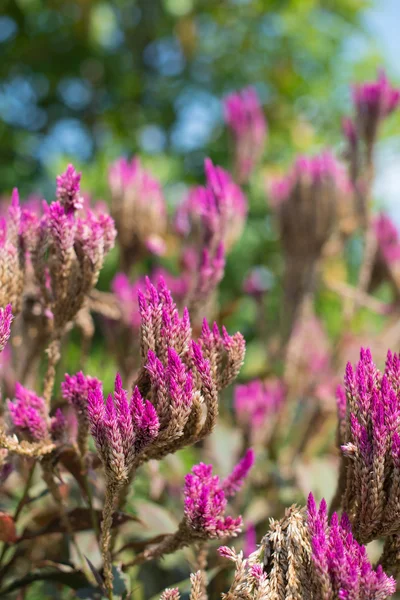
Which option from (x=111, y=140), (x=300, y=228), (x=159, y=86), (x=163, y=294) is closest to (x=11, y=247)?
(x=163, y=294)

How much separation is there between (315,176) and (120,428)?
1185mm

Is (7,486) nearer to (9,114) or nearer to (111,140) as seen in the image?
(111,140)

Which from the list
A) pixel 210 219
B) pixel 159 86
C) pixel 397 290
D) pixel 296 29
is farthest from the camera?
pixel 159 86

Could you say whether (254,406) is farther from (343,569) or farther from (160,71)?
(160,71)

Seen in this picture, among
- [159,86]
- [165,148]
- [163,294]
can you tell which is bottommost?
[163,294]

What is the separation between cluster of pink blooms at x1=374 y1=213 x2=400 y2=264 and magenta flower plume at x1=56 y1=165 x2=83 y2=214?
1.26 m

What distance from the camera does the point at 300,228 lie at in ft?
5.52

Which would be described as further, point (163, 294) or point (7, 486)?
point (7, 486)

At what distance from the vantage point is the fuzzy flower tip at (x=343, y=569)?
54 cm

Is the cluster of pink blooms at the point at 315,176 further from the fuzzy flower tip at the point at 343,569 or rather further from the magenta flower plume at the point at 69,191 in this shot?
the fuzzy flower tip at the point at 343,569

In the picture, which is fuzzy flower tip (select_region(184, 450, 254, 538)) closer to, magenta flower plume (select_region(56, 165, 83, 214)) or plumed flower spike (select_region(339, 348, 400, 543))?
plumed flower spike (select_region(339, 348, 400, 543))

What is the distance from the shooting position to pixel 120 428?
60cm

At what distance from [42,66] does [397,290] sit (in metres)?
6.34

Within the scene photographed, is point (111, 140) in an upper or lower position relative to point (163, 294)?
upper
